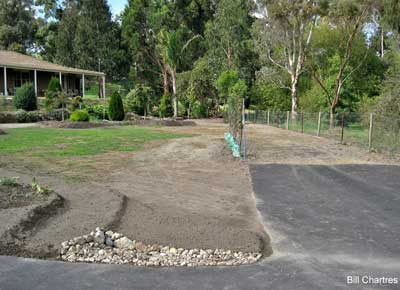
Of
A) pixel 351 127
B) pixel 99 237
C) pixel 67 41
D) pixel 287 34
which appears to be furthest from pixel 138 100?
pixel 99 237

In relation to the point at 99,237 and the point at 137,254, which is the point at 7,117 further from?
the point at 137,254

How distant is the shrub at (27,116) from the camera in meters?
24.8

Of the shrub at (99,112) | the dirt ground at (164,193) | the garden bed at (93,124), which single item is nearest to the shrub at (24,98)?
the shrub at (99,112)

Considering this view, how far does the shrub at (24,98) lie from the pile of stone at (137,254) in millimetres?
25034

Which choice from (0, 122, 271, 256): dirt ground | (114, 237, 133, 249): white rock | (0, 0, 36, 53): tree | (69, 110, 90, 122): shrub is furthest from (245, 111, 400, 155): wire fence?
(0, 0, 36, 53): tree

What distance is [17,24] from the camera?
2082 inches

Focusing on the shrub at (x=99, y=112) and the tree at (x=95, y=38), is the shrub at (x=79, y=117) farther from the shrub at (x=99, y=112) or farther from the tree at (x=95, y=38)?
the tree at (x=95, y=38)

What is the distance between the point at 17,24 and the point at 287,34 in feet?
130

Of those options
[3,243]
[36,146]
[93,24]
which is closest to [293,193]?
[3,243]

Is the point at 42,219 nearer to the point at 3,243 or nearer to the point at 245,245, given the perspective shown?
the point at 3,243

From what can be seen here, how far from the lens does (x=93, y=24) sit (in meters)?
42.1

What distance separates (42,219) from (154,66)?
145 feet

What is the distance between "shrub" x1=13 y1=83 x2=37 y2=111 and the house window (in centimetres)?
663

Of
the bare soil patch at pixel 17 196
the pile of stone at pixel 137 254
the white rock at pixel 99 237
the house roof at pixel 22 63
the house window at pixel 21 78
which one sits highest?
the house roof at pixel 22 63
